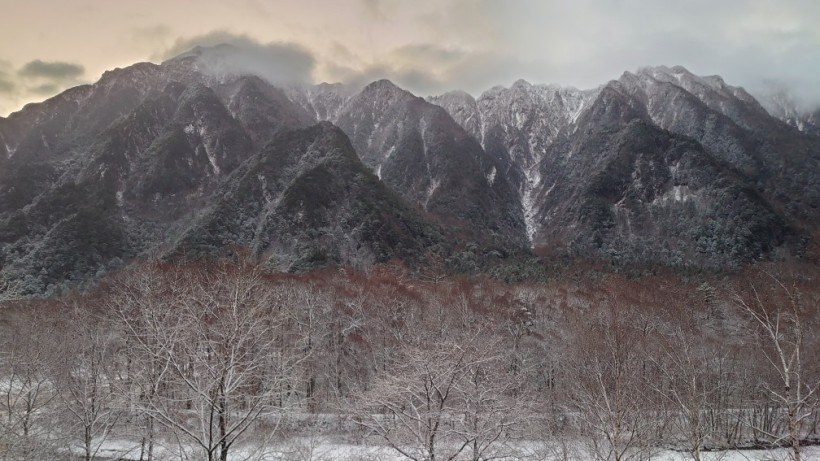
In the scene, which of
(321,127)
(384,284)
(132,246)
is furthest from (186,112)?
(384,284)

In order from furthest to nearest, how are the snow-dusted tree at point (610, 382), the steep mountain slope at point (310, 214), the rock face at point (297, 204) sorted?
the rock face at point (297, 204) < the steep mountain slope at point (310, 214) < the snow-dusted tree at point (610, 382)

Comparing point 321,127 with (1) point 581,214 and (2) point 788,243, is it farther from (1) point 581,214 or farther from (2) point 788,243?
(2) point 788,243

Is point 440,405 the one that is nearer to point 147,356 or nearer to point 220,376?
point 220,376

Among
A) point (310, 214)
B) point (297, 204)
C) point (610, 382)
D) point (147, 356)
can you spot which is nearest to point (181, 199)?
point (297, 204)

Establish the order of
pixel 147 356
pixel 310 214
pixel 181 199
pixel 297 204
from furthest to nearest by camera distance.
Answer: pixel 181 199, pixel 297 204, pixel 310 214, pixel 147 356

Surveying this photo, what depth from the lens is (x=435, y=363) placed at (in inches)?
632

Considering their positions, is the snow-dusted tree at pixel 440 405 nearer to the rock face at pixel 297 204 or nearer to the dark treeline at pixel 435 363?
the dark treeline at pixel 435 363

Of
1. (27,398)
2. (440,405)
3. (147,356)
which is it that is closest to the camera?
(440,405)

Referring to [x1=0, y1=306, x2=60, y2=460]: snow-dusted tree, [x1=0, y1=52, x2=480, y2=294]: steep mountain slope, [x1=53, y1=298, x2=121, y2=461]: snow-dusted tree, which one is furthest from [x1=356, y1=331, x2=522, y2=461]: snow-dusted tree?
[x1=0, y1=52, x2=480, y2=294]: steep mountain slope

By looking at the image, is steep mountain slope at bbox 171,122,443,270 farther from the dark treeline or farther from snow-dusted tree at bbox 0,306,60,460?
snow-dusted tree at bbox 0,306,60,460

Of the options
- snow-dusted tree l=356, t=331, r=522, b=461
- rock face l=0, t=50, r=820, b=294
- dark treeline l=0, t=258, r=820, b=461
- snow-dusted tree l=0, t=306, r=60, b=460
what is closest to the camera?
snow-dusted tree l=356, t=331, r=522, b=461

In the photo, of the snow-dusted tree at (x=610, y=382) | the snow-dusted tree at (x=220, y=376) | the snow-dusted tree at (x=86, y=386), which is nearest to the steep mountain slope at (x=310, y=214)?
the snow-dusted tree at (x=86, y=386)

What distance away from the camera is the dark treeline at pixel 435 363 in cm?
1992

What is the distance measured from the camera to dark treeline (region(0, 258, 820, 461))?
19922 millimetres
